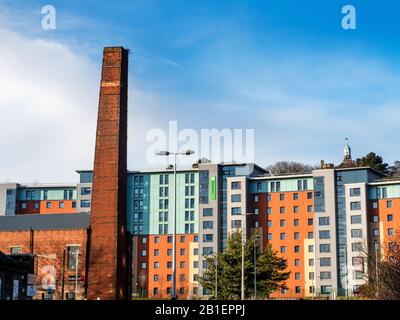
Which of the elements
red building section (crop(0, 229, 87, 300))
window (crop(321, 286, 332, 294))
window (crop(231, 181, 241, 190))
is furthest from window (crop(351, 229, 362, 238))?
red building section (crop(0, 229, 87, 300))

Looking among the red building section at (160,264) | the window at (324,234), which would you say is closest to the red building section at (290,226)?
the window at (324,234)

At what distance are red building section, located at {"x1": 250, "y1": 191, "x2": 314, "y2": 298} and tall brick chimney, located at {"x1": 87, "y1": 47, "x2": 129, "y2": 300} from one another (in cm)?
5040

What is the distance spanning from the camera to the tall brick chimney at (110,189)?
67.7 meters

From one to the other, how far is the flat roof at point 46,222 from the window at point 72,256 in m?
2.29

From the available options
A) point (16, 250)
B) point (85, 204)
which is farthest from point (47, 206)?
point (16, 250)

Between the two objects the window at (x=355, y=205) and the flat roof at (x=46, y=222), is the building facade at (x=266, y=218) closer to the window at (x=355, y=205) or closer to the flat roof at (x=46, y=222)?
the window at (x=355, y=205)

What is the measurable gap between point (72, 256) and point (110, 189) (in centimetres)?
1142

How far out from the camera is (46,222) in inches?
3206

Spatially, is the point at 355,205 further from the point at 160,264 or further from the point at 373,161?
the point at 160,264

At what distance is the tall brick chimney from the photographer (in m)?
67.7

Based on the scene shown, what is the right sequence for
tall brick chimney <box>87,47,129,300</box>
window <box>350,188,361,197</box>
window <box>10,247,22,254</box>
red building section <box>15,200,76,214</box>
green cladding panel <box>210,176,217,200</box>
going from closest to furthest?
tall brick chimney <box>87,47,129,300</box>, window <box>10,247,22,254</box>, window <box>350,188,361,197</box>, green cladding panel <box>210,176,217,200</box>, red building section <box>15,200,76,214</box>

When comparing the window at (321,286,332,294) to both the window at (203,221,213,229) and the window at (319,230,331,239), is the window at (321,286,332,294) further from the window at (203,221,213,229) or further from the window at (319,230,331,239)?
the window at (203,221,213,229)

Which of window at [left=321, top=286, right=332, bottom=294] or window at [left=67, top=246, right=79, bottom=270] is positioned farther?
window at [left=321, top=286, right=332, bottom=294]
